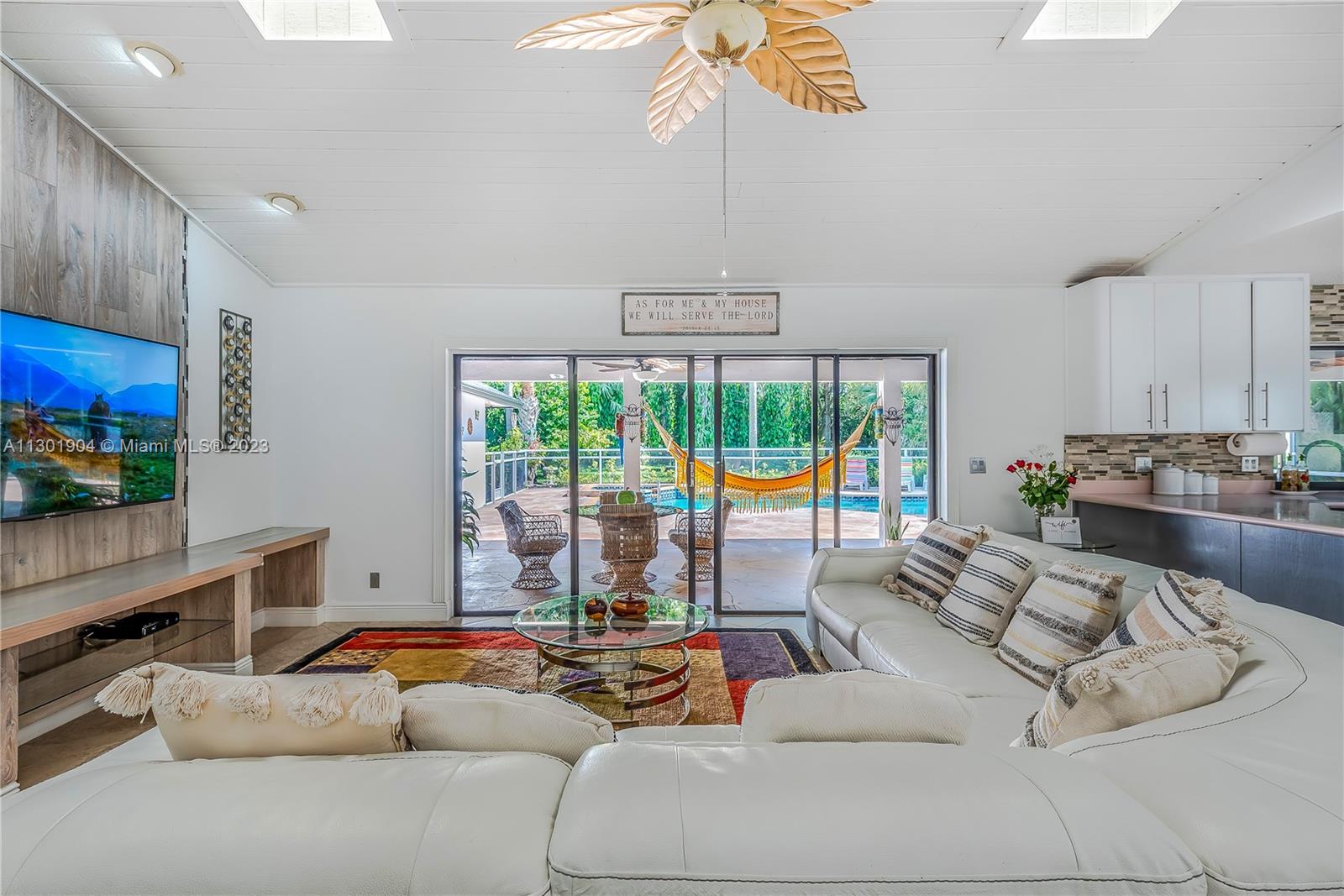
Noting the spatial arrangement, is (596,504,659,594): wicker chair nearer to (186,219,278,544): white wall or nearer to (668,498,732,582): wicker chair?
(668,498,732,582): wicker chair

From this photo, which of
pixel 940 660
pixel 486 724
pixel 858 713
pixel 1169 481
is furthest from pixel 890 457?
pixel 486 724

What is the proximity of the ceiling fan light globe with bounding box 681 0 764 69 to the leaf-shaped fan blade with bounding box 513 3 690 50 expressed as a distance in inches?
3.2

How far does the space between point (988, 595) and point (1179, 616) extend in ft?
2.96

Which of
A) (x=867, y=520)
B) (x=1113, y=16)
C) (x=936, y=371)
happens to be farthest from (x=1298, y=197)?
(x=867, y=520)

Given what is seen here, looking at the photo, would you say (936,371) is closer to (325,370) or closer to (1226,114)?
(1226,114)

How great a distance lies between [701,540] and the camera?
4.24 meters

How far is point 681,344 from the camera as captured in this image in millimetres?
4039

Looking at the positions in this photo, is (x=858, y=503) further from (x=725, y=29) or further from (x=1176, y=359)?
(x=725, y=29)

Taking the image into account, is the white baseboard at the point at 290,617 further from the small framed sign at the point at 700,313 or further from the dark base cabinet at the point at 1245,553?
the dark base cabinet at the point at 1245,553

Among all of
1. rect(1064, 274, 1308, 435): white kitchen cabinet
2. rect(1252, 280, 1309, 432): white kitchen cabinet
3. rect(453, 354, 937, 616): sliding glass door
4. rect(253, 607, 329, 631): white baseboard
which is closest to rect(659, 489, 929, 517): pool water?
rect(453, 354, 937, 616): sliding glass door

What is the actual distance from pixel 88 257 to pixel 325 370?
4.62 feet

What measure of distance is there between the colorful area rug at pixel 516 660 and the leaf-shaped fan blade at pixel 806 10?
2.40 m

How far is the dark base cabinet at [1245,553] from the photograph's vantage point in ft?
8.17

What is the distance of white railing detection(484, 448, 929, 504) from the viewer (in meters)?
4.22
